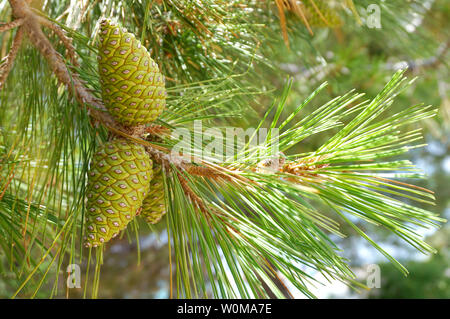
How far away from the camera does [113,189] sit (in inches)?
17.2

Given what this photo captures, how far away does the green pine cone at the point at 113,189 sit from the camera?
0.44 metres

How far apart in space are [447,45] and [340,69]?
62cm

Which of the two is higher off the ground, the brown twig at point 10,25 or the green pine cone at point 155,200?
the brown twig at point 10,25

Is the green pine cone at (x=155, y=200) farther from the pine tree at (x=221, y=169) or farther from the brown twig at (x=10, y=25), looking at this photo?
the brown twig at (x=10, y=25)

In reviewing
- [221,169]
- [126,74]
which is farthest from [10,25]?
[221,169]

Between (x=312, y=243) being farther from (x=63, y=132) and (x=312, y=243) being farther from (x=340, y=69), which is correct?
(x=340, y=69)

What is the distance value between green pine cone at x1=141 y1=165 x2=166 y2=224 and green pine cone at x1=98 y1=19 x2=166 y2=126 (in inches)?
3.6

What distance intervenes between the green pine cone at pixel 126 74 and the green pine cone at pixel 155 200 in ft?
0.30

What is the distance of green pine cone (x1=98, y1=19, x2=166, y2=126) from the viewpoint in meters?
0.44

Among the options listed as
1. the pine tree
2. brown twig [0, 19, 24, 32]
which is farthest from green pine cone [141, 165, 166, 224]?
brown twig [0, 19, 24, 32]

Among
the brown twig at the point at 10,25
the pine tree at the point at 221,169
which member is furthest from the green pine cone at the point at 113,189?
the brown twig at the point at 10,25

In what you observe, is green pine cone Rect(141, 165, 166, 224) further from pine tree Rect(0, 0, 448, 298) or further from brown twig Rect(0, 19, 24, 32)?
brown twig Rect(0, 19, 24, 32)

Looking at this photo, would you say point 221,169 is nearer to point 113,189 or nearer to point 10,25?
point 113,189

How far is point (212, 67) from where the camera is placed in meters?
0.68
